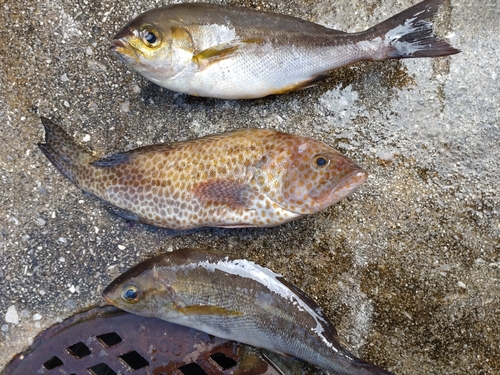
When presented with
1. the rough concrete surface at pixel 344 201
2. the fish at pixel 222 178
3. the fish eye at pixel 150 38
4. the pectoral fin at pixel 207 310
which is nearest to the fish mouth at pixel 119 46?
the fish eye at pixel 150 38

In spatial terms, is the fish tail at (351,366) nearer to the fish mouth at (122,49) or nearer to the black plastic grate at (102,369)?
the black plastic grate at (102,369)

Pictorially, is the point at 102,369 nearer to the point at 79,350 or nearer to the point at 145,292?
the point at 79,350

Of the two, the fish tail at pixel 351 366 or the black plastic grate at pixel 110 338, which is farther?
the black plastic grate at pixel 110 338

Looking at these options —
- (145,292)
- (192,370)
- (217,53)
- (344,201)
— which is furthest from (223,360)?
(217,53)

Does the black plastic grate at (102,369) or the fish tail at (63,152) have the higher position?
the fish tail at (63,152)

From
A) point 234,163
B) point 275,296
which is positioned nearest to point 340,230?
point 275,296
